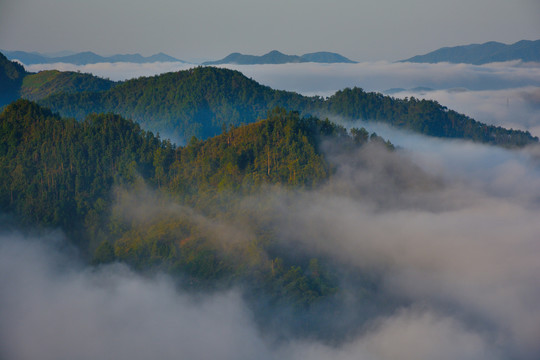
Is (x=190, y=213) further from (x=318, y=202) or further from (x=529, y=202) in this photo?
(x=529, y=202)

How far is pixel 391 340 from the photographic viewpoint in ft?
298

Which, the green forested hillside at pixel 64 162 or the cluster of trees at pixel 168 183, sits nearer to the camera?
the cluster of trees at pixel 168 183

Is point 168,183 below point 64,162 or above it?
below

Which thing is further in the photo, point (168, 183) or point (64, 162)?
point (64, 162)

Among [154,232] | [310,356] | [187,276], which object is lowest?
[310,356]

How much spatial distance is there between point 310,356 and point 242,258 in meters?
20.7

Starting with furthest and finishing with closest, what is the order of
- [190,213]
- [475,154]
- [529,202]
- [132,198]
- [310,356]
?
[475,154]
[529,202]
[132,198]
[190,213]
[310,356]

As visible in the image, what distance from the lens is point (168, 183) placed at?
112812 mm

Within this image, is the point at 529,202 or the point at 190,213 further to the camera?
the point at 529,202

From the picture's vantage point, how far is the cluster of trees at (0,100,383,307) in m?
95.1

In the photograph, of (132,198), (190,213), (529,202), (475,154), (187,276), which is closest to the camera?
(187,276)

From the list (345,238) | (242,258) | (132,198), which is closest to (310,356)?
(242,258)

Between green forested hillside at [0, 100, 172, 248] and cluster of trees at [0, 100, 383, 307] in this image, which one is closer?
cluster of trees at [0, 100, 383, 307]

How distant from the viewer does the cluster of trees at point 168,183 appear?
9512 cm
